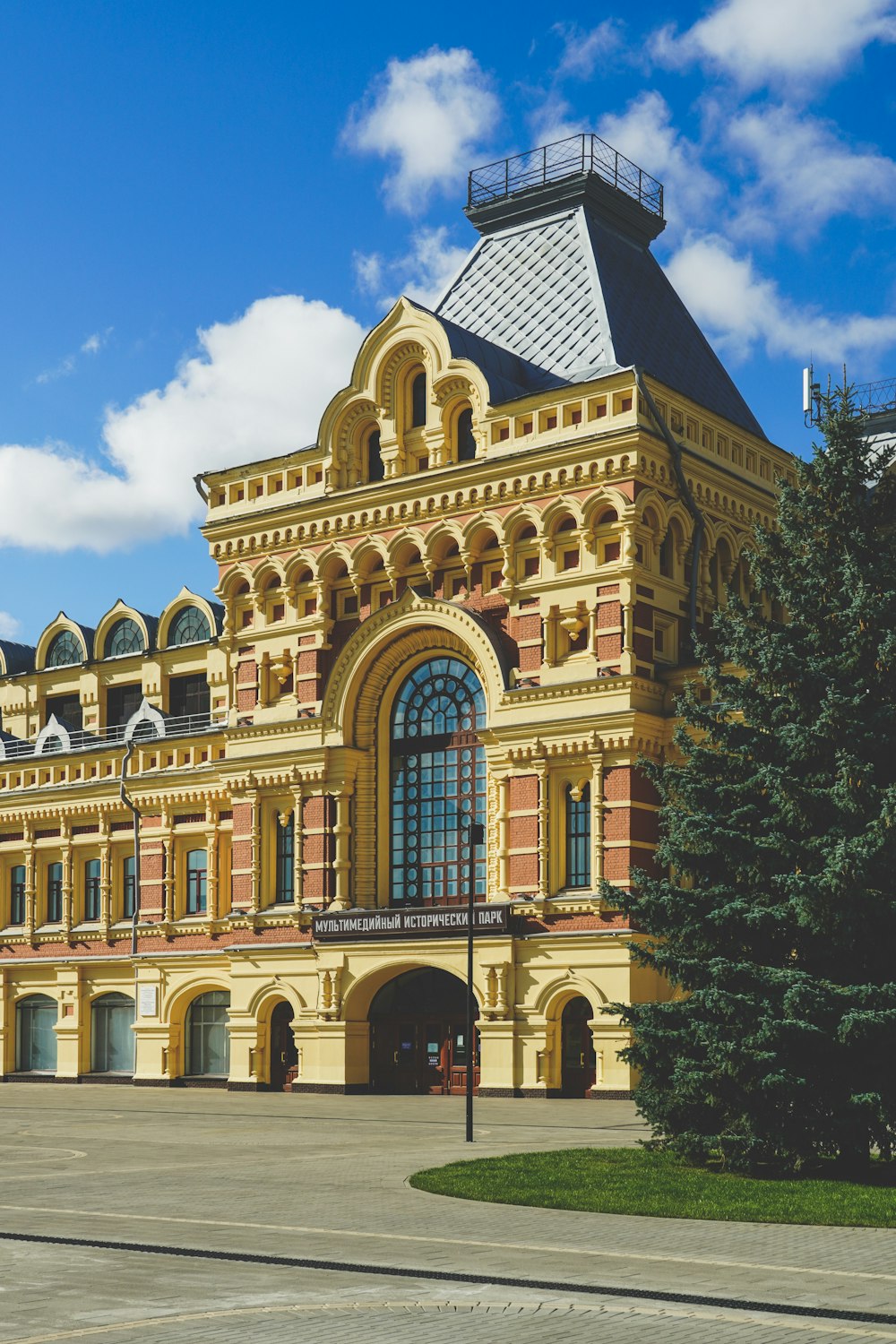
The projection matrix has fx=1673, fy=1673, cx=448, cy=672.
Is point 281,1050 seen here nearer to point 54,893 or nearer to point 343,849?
point 343,849

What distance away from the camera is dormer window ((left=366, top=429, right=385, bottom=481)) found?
46438 millimetres

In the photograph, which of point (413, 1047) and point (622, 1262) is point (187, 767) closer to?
point (413, 1047)

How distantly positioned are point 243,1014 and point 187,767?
26.5ft

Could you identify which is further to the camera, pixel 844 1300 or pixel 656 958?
pixel 656 958

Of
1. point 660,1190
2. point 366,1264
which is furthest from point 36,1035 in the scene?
point 366,1264

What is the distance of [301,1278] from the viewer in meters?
13.9

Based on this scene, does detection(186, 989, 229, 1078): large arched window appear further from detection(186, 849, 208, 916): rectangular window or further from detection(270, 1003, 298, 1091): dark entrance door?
detection(186, 849, 208, 916): rectangular window

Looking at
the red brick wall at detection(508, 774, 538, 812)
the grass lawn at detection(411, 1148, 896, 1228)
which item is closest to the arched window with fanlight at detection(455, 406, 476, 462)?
the red brick wall at detection(508, 774, 538, 812)

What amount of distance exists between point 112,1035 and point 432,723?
51.3 feet

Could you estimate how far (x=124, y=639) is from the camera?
190 ft

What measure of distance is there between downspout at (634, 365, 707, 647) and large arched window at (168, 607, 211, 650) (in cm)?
1866

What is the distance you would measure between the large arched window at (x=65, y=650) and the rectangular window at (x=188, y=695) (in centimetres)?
470

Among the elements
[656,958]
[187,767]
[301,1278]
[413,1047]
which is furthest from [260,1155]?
[187,767]

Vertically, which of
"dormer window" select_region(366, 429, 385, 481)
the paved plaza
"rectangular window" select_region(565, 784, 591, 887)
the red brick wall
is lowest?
the paved plaza
